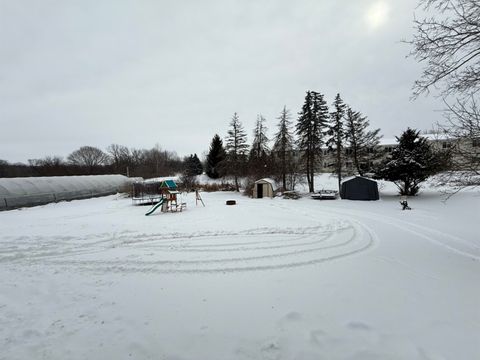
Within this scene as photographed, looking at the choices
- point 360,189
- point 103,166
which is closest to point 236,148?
point 360,189

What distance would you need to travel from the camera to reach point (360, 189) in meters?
20.3

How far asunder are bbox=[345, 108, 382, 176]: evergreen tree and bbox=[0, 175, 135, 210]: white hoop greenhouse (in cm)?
2771

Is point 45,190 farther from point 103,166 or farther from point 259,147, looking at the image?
point 103,166

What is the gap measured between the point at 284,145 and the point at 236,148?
620 centimetres

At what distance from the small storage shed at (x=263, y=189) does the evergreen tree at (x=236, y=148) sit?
17.3ft

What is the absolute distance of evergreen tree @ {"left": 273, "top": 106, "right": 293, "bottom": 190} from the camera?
26.2 m

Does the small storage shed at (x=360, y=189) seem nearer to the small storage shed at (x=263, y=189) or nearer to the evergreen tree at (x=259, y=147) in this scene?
the small storage shed at (x=263, y=189)

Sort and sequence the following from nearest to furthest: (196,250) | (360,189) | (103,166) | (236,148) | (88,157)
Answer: (196,250)
(360,189)
(236,148)
(103,166)
(88,157)

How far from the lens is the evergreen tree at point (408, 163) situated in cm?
1894

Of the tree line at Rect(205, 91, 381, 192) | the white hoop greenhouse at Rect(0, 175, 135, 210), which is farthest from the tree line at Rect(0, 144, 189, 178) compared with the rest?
the tree line at Rect(205, 91, 381, 192)

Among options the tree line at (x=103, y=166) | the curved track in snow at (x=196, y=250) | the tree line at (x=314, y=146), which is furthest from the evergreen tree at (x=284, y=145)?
the tree line at (x=103, y=166)

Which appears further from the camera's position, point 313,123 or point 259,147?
point 259,147

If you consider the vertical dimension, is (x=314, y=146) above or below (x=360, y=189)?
above

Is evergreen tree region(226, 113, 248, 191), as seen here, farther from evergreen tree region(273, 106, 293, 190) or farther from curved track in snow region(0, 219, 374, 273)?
curved track in snow region(0, 219, 374, 273)
